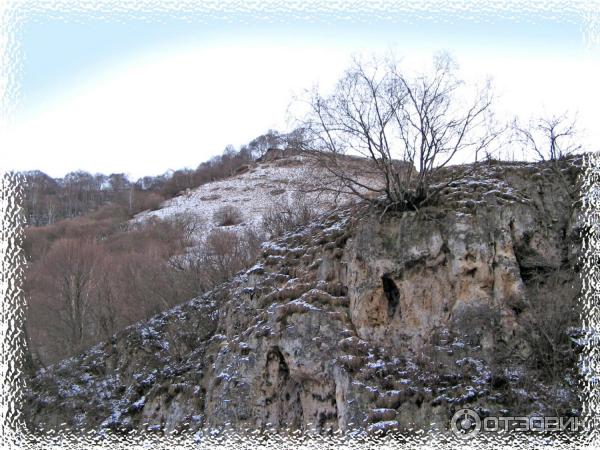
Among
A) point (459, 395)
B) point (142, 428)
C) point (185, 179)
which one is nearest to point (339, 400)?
point (459, 395)

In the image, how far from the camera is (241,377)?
10.1 m

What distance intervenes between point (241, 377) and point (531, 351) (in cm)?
543

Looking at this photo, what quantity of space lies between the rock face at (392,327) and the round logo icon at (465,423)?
0.21 metres

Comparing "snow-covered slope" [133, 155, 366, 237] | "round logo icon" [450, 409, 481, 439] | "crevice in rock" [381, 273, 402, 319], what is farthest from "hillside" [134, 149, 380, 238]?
"round logo icon" [450, 409, 481, 439]

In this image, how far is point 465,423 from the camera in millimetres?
7316

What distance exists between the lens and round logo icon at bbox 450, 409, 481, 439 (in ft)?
22.5

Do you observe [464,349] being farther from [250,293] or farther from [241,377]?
[250,293]

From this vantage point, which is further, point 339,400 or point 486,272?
point 486,272

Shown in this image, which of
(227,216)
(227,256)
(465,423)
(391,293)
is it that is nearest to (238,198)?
(227,216)

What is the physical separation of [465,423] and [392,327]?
2.63 meters

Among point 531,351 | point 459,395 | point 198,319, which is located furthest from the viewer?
point 198,319

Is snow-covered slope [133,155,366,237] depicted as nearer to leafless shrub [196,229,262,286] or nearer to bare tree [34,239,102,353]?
leafless shrub [196,229,262,286]

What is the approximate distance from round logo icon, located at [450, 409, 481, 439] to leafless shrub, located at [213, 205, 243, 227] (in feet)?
115

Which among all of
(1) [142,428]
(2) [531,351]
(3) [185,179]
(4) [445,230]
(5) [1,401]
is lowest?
(1) [142,428]
